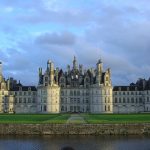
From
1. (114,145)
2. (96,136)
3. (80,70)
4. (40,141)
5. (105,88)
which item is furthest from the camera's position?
(80,70)

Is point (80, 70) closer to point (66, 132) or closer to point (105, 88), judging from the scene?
point (105, 88)

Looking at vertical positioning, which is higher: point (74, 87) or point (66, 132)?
point (74, 87)

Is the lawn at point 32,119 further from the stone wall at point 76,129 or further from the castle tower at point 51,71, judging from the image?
the castle tower at point 51,71

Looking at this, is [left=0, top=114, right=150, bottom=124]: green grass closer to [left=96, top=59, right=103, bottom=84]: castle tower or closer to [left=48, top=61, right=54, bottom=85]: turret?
[left=48, top=61, right=54, bottom=85]: turret

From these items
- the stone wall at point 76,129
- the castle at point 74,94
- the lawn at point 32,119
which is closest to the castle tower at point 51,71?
the castle at point 74,94

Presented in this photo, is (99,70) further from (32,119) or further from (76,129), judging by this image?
(76,129)

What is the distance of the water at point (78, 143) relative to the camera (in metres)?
35.5

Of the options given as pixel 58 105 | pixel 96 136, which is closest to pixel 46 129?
pixel 96 136

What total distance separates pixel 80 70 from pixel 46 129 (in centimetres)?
7765

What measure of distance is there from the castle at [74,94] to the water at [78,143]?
72.9m

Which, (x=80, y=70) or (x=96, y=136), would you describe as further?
(x=80, y=70)

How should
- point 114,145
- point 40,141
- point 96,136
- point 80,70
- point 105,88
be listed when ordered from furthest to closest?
point 80,70 < point 105,88 < point 96,136 < point 40,141 < point 114,145

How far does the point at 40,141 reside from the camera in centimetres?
4034

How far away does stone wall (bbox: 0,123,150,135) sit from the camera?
1892 inches
